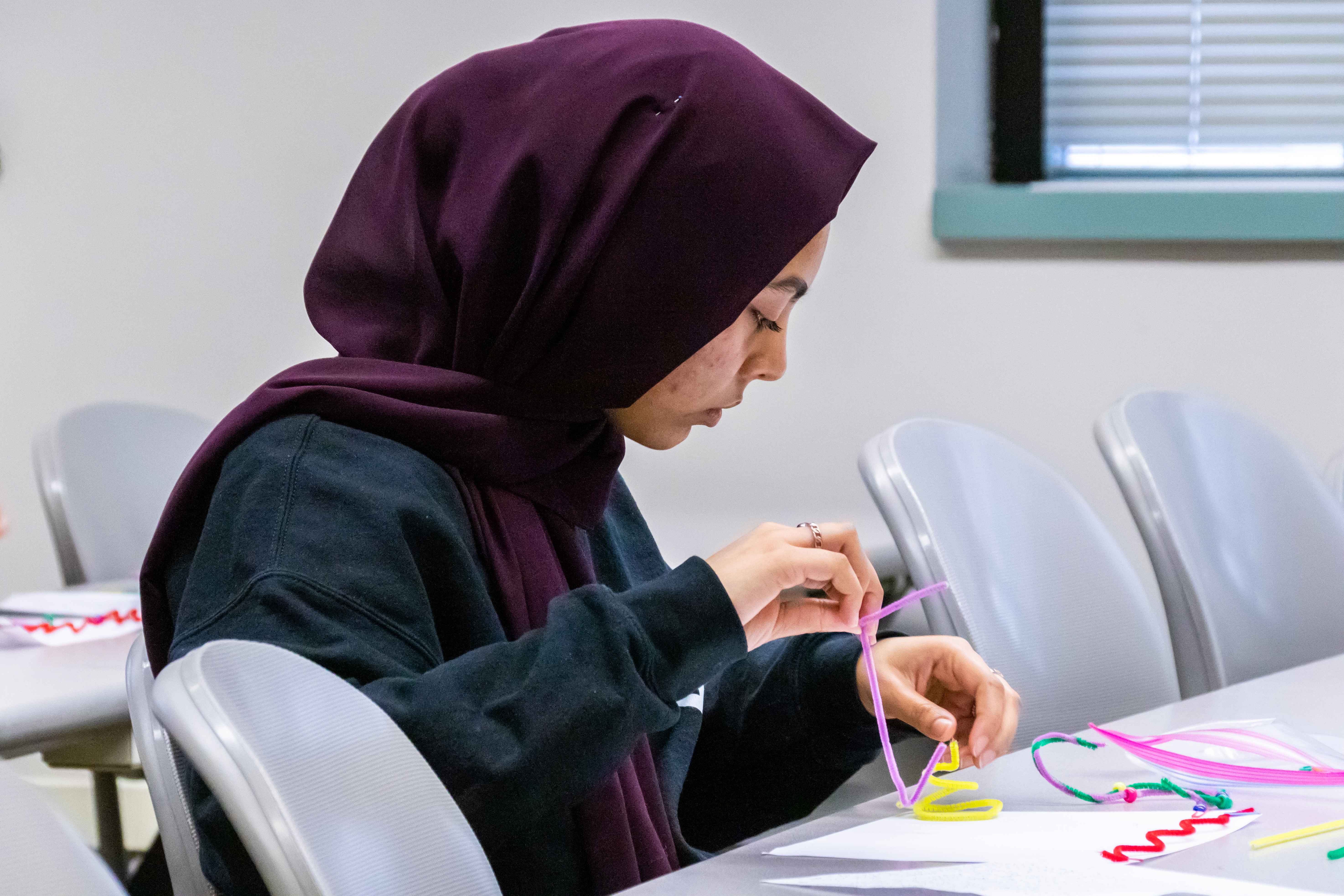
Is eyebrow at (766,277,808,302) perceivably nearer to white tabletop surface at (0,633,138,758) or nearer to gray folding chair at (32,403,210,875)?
white tabletop surface at (0,633,138,758)

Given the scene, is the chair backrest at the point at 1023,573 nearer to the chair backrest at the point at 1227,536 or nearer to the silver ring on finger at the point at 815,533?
the chair backrest at the point at 1227,536

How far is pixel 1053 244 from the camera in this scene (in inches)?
91.9

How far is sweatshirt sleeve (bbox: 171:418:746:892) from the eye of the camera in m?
0.77

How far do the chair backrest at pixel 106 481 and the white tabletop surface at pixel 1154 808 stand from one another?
1.40 meters

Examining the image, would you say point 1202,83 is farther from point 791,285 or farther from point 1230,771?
point 1230,771

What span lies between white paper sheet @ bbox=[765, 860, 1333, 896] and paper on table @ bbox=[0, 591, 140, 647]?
3.78 ft

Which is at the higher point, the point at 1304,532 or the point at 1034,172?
the point at 1034,172

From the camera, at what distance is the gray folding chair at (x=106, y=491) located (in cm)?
203

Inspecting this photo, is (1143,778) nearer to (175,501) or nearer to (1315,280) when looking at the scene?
(175,501)

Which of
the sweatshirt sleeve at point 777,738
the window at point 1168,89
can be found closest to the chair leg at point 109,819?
the sweatshirt sleeve at point 777,738

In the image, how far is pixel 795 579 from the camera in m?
0.88

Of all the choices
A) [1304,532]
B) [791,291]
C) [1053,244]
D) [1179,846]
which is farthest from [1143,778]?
[1053,244]

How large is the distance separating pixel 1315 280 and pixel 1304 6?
20.1 inches

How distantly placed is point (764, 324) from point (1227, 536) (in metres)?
0.79
